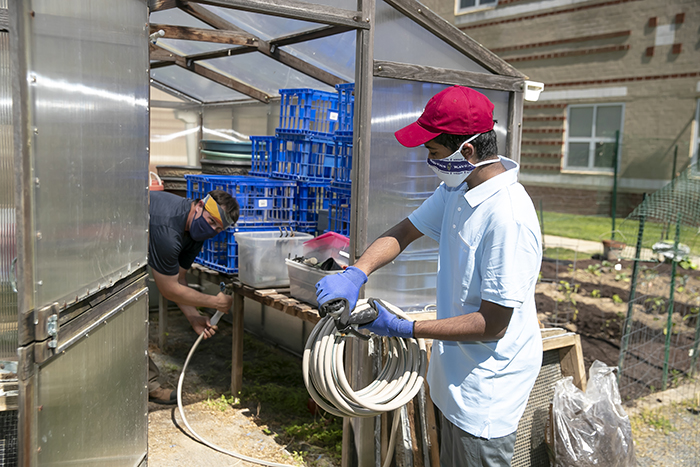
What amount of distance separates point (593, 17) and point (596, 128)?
245 centimetres

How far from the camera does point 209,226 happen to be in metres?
4.22

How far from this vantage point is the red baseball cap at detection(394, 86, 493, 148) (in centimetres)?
218

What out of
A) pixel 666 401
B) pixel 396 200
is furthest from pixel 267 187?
pixel 666 401

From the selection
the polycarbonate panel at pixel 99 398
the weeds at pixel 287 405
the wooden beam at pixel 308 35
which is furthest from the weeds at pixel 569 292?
the polycarbonate panel at pixel 99 398

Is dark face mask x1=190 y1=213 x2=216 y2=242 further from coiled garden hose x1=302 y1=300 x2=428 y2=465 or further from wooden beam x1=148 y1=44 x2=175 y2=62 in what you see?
wooden beam x1=148 y1=44 x2=175 y2=62

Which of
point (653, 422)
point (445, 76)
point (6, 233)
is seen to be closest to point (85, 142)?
point (6, 233)

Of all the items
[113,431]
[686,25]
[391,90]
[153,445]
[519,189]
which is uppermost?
[686,25]

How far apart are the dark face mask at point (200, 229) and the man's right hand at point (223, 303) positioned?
1.93ft

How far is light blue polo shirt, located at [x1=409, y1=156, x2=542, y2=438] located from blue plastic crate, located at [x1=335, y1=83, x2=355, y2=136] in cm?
240

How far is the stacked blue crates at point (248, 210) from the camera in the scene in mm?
5090

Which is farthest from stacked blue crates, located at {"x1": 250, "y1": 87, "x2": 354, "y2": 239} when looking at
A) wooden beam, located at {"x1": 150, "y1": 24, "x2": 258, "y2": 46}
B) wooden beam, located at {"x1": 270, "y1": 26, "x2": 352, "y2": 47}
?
wooden beam, located at {"x1": 150, "y1": 24, "x2": 258, "y2": 46}

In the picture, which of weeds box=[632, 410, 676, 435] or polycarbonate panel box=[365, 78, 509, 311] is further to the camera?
weeds box=[632, 410, 676, 435]

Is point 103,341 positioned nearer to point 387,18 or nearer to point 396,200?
point 396,200

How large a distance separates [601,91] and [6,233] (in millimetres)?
13155
